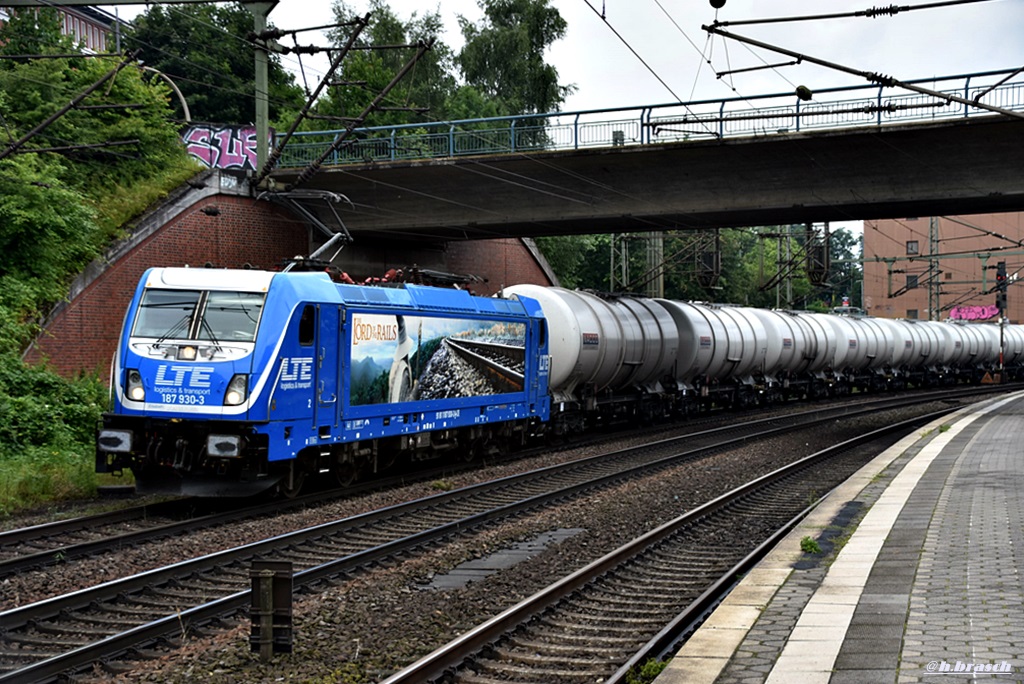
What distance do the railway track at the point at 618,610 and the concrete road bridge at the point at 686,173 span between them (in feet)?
41.8

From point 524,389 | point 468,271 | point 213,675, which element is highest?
point 468,271

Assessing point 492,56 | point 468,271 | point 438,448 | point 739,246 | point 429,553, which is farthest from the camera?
point 739,246

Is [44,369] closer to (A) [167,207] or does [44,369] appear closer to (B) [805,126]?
(A) [167,207]

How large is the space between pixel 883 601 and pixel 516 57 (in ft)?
152

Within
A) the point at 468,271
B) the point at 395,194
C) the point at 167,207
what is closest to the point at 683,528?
the point at 167,207

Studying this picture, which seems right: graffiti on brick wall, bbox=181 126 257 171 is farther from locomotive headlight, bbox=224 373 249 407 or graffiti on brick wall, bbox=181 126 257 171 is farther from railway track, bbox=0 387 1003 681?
locomotive headlight, bbox=224 373 249 407

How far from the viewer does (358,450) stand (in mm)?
16469

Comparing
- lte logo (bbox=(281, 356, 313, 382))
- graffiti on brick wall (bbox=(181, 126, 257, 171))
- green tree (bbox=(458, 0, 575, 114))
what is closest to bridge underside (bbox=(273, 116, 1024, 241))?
graffiti on brick wall (bbox=(181, 126, 257, 171))

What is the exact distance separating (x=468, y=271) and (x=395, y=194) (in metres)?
8.65

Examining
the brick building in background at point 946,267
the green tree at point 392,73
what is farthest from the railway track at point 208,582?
the brick building in background at point 946,267

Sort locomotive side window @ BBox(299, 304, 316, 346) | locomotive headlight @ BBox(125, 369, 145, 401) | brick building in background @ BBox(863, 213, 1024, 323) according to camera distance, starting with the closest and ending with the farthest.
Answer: locomotive headlight @ BBox(125, 369, 145, 401)
locomotive side window @ BBox(299, 304, 316, 346)
brick building in background @ BBox(863, 213, 1024, 323)

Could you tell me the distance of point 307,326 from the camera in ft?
48.0

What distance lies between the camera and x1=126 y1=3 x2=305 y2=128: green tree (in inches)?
2292

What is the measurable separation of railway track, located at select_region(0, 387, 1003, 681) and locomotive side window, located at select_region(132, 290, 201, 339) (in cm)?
346
